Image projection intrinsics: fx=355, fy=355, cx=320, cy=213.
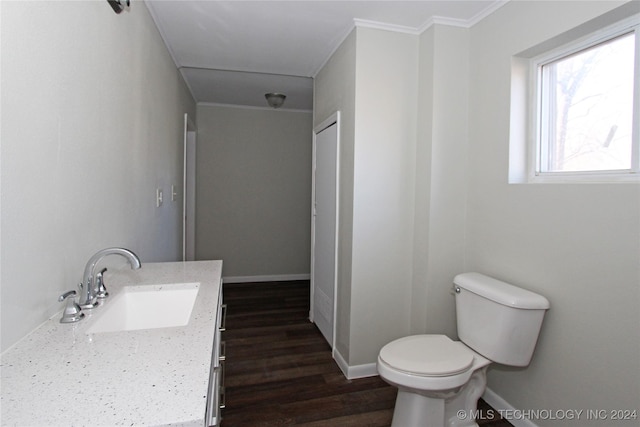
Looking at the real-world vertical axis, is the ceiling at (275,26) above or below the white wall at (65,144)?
above

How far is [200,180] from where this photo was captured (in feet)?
14.8

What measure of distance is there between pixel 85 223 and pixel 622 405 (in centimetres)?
212

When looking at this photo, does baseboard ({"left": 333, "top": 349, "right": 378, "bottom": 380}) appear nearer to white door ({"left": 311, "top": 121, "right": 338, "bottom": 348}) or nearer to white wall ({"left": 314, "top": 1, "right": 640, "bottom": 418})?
white wall ({"left": 314, "top": 1, "right": 640, "bottom": 418})

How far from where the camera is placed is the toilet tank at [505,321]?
63.2 inches

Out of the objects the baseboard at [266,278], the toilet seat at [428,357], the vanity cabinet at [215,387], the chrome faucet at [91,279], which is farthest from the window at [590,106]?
the baseboard at [266,278]

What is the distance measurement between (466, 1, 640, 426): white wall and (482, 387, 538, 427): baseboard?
0.03 metres

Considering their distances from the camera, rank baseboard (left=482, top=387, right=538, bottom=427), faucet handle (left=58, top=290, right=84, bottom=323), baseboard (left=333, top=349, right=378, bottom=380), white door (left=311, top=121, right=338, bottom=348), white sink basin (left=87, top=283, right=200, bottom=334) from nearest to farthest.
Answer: faucet handle (left=58, top=290, right=84, bottom=323)
white sink basin (left=87, top=283, right=200, bottom=334)
baseboard (left=482, top=387, right=538, bottom=427)
baseboard (left=333, top=349, right=378, bottom=380)
white door (left=311, top=121, right=338, bottom=348)

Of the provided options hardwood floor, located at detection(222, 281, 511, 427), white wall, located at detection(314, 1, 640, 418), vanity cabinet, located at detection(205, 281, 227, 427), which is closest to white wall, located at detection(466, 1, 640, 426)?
white wall, located at detection(314, 1, 640, 418)

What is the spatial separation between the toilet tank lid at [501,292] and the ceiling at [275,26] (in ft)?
4.88

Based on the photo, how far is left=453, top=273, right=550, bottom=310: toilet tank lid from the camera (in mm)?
1596

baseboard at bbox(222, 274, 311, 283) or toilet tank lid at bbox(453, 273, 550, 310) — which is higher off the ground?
toilet tank lid at bbox(453, 273, 550, 310)

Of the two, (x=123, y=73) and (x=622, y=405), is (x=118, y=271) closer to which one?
(x=123, y=73)

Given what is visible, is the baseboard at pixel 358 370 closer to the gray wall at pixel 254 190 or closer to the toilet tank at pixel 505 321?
the toilet tank at pixel 505 321

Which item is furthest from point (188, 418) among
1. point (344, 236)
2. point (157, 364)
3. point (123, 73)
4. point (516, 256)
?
point (344, 236)
